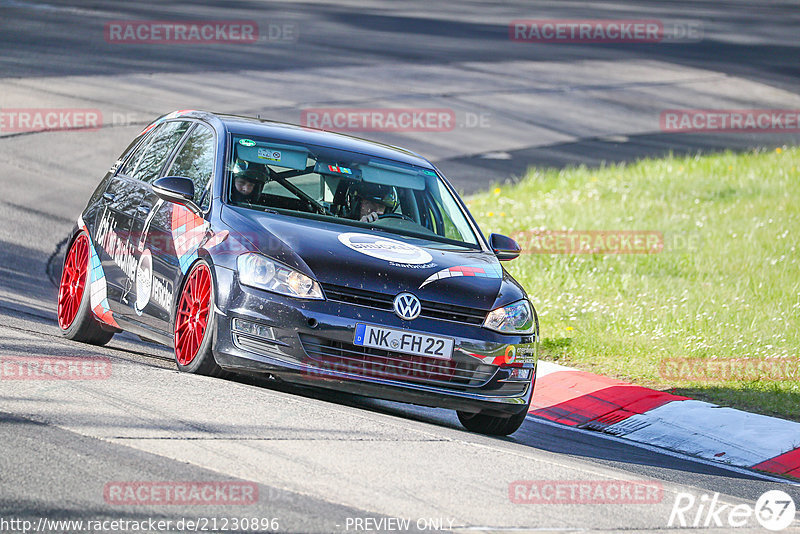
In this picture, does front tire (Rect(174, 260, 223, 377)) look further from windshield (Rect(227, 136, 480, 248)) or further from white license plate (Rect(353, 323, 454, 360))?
white license plate (Rect(353, 323, 454, 360))

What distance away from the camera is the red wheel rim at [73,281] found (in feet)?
28.3

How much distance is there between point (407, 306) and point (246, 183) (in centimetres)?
153

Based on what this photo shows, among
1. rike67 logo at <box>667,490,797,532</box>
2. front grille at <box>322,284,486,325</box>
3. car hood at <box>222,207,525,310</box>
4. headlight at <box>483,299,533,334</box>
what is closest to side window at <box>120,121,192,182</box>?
car hood at <box>222,207,525,310</box>

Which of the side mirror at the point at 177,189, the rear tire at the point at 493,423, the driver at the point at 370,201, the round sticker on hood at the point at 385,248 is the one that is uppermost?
the side mirror at the point at 177,189

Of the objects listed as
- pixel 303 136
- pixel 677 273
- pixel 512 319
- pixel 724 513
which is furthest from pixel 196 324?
pixel 677 273

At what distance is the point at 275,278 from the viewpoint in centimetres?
671

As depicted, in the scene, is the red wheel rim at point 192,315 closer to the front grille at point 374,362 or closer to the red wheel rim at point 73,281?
the front grille at point 374,362

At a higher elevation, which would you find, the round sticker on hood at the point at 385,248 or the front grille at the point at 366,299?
the round sticker on hood at the point at 385,248

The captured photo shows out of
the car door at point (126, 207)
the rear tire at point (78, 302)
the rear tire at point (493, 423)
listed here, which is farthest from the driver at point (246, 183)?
the rear tire at point (493, 423)

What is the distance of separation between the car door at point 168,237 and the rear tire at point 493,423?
1.97 metres

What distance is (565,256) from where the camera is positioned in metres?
13.7

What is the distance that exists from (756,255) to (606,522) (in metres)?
9.14

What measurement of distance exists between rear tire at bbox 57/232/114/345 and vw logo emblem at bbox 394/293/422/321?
265 cm

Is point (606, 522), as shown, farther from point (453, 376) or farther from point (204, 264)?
point (204, 264)
